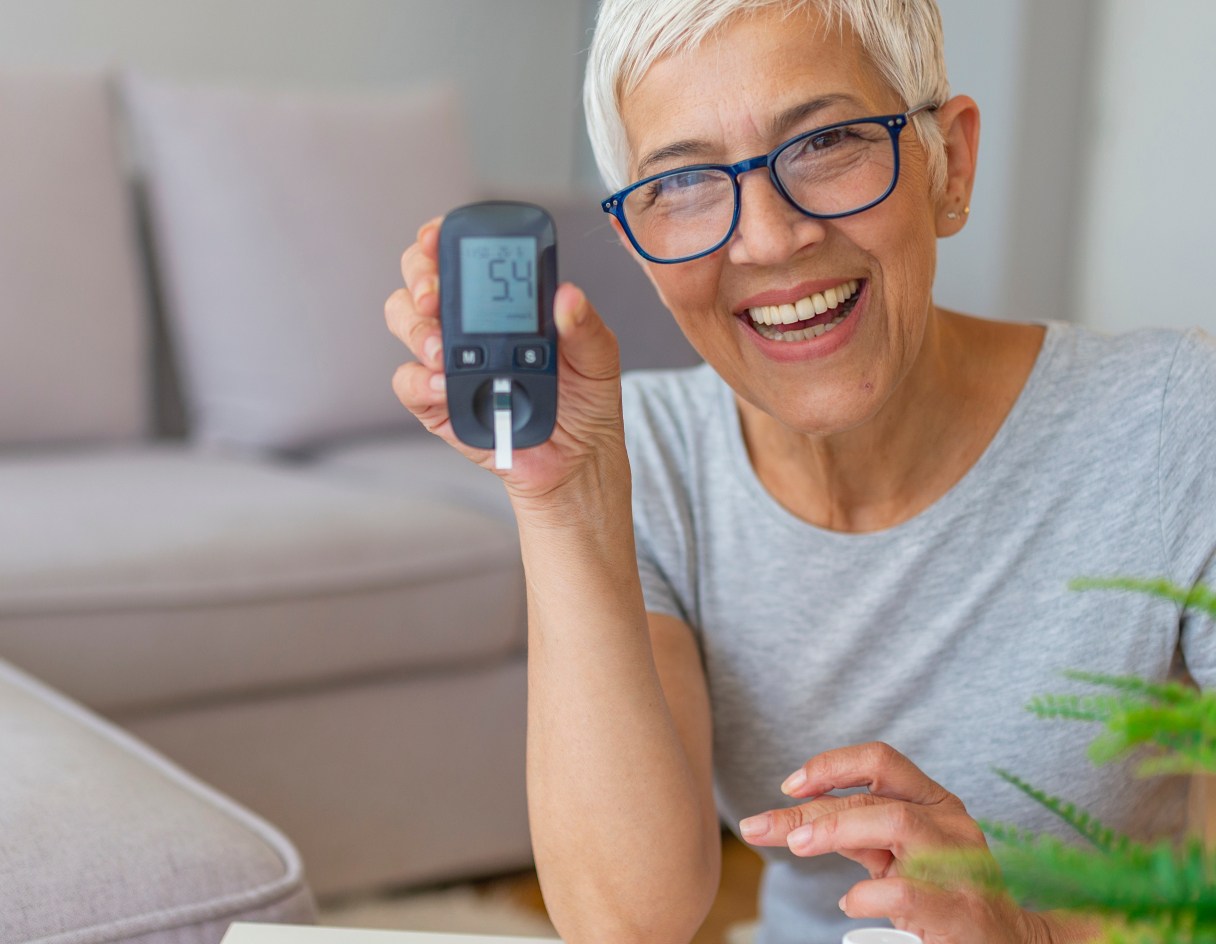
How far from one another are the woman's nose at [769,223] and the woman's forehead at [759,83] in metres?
0.02

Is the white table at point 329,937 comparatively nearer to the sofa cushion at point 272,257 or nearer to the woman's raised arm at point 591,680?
the woman's raised arm at point 591,680

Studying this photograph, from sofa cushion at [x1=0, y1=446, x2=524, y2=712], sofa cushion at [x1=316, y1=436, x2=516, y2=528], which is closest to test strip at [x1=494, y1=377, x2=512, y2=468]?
sofa cushion at [x1=0, y1=446, x2=524, y2=712]

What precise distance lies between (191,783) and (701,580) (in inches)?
16.8

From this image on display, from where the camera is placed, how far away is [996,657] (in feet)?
2.82

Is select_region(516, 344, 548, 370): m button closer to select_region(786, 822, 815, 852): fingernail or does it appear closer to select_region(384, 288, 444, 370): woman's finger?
select_region(384, 288, 444, 370): woman's finger

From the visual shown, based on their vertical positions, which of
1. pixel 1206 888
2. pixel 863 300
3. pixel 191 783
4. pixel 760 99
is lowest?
pixel 191 783

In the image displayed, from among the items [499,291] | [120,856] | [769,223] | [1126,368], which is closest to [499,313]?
[499,291]

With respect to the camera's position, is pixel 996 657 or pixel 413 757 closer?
pixel 996 657

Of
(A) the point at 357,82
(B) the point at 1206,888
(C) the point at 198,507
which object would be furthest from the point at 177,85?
(B) the point at 1206,888

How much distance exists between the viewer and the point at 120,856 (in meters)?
0.65

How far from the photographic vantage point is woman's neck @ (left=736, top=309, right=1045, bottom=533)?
0.90m

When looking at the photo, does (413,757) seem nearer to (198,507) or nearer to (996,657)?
(198,507)

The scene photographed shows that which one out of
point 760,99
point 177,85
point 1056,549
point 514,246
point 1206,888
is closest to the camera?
point 1206,888

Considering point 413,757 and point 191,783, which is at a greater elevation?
point 191,783
